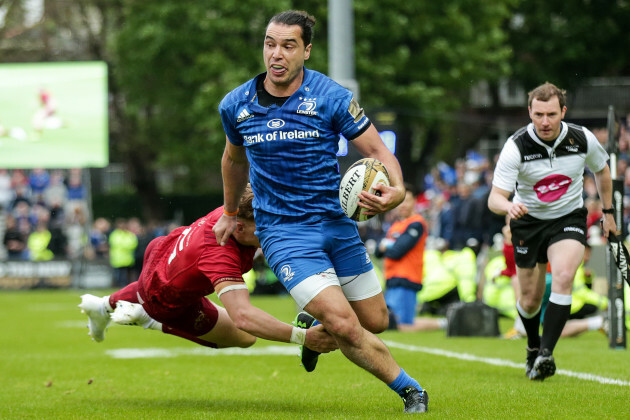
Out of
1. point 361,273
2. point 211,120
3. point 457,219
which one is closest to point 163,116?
point 211,120

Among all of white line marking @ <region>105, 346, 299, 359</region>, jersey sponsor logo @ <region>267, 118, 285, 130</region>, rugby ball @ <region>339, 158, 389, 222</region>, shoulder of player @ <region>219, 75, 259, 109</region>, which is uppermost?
shoulder of player @ <region>219, 75, 259, 109</region>

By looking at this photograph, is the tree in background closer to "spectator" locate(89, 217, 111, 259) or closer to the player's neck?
"spectator" locate(89, 217, 111, 259)

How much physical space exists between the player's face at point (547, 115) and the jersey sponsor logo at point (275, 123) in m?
2.81

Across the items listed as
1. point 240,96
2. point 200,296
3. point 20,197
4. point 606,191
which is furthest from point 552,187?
point 20,197

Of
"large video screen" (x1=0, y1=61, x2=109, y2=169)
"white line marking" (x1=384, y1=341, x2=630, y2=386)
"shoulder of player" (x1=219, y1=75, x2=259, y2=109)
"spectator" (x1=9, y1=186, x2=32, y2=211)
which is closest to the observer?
"shoulder of player" (x1=219, y1=75, x2=259, y2=109)

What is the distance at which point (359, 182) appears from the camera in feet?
20.9

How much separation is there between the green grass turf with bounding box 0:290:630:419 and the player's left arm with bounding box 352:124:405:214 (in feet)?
4.41

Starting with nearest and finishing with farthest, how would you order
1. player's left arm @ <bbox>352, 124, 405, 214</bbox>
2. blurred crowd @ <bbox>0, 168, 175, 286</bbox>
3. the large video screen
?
player's left arm @ <bbox>352, 124, 405, 214</bbox>, the large video screen, blurred crowd @ <bbox>0, 168, 175, 286</bbox>

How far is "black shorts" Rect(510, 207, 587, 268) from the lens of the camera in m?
8.93

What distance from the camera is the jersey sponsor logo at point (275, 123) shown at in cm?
666

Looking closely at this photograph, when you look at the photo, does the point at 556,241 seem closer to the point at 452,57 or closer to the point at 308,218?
the point at 308,218

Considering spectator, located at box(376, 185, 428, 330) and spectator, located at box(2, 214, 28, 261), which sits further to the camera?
spectator, located at box(2, 214, 28, 261)

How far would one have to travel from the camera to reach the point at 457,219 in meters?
19.0

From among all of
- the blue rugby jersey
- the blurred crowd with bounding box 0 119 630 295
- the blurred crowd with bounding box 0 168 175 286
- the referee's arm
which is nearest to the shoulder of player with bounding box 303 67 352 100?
the blue rugby jersey
